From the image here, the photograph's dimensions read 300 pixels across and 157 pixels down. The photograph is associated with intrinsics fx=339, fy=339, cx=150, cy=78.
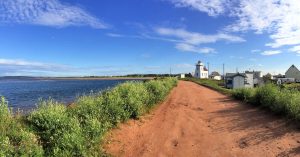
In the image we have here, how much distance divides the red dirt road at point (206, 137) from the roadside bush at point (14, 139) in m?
2.59

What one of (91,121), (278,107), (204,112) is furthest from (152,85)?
(91,121)

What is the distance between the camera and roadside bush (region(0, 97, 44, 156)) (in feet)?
20.4

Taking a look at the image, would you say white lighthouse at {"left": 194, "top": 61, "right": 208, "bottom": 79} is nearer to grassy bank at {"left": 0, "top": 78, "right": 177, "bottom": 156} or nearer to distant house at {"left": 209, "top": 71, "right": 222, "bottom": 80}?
distant house at {"left": 209, "top": 71, "right": 222, "bottom": 80}

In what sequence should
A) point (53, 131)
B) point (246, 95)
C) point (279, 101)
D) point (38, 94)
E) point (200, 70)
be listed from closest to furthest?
point (53, 131)
point (279, 101)
point (246, 95)
point (38, 94)
point (200, 70)

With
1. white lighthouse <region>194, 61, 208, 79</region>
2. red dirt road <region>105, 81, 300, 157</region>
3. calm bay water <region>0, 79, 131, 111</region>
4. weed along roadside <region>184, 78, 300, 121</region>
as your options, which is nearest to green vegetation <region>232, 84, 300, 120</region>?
weed along roadside <region>184, 78, 300, 121</region>

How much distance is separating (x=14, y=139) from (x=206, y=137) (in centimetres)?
631

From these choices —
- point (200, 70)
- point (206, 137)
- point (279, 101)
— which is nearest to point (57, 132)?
point (206, 137)

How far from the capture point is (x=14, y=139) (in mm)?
6930

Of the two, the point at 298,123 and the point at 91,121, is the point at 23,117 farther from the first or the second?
the point at 298,123

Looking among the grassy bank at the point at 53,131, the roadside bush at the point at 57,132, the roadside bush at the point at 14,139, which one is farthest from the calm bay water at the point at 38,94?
the roadside bush at the point at 14,139

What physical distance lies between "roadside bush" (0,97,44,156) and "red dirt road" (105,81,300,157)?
8.49 feet

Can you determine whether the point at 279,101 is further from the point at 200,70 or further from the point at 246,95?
the point at 200,70

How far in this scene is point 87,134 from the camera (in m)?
8.22

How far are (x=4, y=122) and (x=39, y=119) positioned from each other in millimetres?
1026
